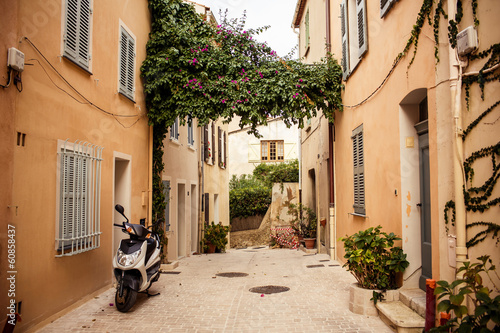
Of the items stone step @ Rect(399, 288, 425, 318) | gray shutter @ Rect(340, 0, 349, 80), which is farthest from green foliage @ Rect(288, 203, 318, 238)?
stone step @ Rect(399, 288, 425, 318)

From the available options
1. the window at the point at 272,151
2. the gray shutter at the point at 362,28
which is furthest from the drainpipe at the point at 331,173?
the window at the point at 272,151

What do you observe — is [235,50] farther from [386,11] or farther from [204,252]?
[204,252]

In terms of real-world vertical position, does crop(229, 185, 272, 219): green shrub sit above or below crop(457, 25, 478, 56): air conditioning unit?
below

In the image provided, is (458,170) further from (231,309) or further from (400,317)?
(231,309)

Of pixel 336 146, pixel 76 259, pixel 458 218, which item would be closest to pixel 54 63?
pixel 76 259

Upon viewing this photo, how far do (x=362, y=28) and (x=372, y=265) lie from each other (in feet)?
14.0

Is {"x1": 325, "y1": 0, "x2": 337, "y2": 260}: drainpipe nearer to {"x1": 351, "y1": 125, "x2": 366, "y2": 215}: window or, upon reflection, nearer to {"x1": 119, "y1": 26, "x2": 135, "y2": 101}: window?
{"x1": 351, "y1": 125, "x2": 366, "y2": 215}: window

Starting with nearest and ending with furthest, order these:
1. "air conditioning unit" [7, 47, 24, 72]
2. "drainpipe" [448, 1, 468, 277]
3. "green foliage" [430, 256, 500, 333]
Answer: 1. "green foliage" [430, 256, 500, 333]
2. "drainpipe" [448, 1, 468, 277]
3. "air conditioning unit" [7, 47, 24, 72]

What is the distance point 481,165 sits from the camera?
12.6ft

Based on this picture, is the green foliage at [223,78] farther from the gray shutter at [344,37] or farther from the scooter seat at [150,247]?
the scooter seat at [150,247]

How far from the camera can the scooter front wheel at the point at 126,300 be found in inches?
229

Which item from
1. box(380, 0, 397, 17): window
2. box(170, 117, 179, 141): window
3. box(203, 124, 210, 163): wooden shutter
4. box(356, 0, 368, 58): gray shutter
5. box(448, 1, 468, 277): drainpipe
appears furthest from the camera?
box(203, 124, 210, 163): wooden shutter

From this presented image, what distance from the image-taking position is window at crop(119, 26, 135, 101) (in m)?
8.25

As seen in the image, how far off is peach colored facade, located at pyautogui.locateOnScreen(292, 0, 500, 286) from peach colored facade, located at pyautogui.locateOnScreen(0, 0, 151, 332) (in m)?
4.39
